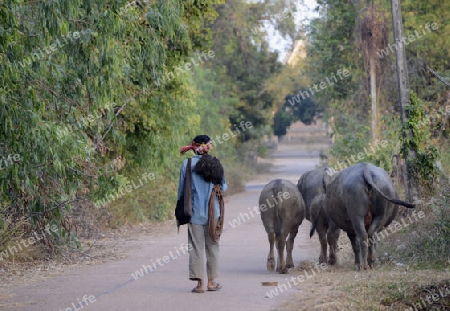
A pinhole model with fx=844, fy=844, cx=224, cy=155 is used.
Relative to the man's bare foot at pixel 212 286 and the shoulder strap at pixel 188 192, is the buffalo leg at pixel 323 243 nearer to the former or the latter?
the man's bare foot at pixel 212 286

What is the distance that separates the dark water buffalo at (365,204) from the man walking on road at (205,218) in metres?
2.24

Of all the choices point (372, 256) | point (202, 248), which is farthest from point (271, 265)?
point (202, 248)

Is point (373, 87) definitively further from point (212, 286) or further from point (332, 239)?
point (212, 286)

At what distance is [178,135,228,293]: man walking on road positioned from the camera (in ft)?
35.1

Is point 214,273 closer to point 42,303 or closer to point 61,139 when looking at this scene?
point 42,303

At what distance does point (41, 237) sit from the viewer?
14305 mm

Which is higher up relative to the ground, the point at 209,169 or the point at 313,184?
the point at 209,169

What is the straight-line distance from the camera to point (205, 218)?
10805 millimetres

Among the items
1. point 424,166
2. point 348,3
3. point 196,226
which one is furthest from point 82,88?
point 348,3

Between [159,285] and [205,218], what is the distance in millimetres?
1399

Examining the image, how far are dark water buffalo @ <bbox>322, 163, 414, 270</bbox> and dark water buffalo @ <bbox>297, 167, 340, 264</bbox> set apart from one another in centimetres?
74

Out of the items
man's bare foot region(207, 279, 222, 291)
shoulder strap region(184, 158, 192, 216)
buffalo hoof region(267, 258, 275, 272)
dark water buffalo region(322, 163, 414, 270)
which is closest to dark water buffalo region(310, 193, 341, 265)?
dark water buffalo region(322, 163, 414, 270)

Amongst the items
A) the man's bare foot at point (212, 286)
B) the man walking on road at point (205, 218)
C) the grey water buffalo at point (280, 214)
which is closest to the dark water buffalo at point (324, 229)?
the grey water buffalo at point (280, 214)

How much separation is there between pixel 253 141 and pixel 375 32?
2343cm
